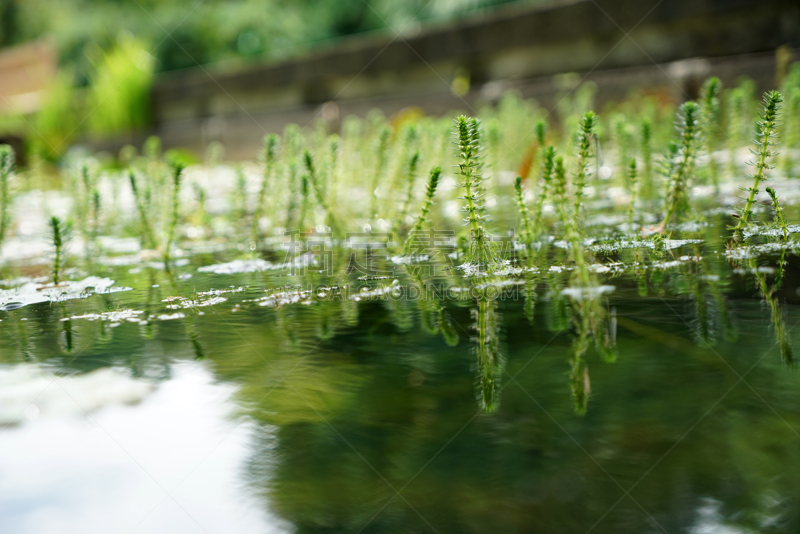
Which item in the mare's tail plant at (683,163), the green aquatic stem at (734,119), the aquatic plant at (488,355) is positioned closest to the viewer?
the aquatic plant at (488,355)

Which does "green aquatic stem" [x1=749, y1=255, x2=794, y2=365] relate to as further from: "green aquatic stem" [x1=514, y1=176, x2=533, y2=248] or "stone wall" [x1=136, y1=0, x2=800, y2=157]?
"stone wall" [x1=136, y1=0, x2=800, y2=157]

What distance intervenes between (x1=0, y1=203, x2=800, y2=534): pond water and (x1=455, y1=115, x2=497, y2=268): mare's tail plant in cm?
17

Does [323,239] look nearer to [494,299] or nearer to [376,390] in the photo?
[494,299]

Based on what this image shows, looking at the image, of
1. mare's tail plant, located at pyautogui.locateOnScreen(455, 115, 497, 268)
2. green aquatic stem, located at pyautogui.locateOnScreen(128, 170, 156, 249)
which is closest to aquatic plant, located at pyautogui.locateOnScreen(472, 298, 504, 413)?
mare's tail plant, located at pyautogui.locateOnScreen(455, 115, 497, 268)

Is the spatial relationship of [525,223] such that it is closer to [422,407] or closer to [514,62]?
[422,407]

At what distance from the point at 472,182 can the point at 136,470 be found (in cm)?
112

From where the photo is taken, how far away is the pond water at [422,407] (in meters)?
0.75

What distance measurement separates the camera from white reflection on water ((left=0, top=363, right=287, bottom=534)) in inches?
30.3

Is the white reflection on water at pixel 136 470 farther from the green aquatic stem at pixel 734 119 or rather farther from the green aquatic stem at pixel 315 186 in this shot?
the green aquatic stem at pixel 734 119

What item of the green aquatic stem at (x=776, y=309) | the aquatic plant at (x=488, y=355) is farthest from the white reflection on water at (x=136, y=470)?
the green aquatic stem at (x=776, y=309)

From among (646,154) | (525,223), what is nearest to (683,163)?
(525,223)

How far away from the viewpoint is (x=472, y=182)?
1.72 m

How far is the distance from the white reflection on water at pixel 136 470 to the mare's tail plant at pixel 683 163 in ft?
4.94

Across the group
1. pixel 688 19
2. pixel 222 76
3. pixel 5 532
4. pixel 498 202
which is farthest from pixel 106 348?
pixel 222 76
